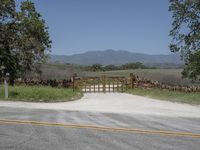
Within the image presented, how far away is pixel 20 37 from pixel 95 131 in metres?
24.4

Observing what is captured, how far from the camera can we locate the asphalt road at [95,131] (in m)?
11.0

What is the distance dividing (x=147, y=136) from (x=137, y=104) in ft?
37.1

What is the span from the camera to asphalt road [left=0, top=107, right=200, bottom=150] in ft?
36.1

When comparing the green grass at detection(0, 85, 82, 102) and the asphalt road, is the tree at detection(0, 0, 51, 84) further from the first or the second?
the asphalt road

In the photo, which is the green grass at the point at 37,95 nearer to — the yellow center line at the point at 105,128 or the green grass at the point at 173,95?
the green grass at the point at 173,95

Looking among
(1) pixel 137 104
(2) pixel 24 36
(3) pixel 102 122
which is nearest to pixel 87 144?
(3) pixel 102 122

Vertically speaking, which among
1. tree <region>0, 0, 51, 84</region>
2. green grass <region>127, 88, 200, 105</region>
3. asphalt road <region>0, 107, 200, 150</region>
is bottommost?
asphalt road <region>0, 107, 200, 150</region>

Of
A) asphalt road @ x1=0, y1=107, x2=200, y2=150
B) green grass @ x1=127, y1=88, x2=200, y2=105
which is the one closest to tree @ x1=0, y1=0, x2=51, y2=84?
green grass @ x1=127, y1=88, x2=200, y2=105

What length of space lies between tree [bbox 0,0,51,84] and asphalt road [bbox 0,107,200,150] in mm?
18337

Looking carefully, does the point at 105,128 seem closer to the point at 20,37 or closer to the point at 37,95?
the point at 37,95

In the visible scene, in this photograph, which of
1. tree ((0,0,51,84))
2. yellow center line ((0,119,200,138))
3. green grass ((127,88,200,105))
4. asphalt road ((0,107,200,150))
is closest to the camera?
asphalt road ((0,107,200,150))

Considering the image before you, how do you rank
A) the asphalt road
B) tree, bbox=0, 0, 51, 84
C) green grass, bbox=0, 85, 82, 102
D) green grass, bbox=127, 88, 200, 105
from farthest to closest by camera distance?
1. tree, bbox=0, 0, 51, 84
2. green grass, bbox=0, 85, 82, 102
3. green grass, bbox=127, 88, 200, 105
4. the asphalt road

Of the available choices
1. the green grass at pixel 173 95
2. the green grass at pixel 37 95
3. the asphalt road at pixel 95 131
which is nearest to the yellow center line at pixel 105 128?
the asphalt road at pixel 95 131

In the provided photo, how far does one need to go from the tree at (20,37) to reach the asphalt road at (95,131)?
1834 centimetres
